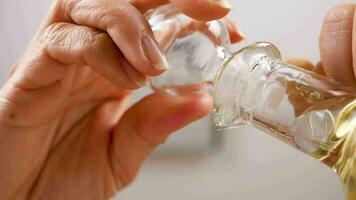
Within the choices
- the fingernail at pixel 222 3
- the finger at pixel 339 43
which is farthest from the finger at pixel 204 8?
the finger at pixel 339 43

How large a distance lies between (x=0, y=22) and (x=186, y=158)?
1.64ft

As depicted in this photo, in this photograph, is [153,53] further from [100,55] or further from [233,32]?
[233,32]

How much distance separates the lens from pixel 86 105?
0.81 m

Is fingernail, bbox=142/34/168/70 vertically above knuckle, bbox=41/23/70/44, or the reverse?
fingernail, bbox=142/34/168/70

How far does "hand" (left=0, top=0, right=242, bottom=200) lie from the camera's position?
1.87 ft

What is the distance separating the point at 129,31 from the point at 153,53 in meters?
0.03

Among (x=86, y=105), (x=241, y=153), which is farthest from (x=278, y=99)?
(x=241, y=153)

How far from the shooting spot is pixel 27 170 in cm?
78

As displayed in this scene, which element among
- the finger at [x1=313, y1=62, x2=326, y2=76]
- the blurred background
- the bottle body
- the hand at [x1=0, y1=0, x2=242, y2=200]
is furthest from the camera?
the blurred background

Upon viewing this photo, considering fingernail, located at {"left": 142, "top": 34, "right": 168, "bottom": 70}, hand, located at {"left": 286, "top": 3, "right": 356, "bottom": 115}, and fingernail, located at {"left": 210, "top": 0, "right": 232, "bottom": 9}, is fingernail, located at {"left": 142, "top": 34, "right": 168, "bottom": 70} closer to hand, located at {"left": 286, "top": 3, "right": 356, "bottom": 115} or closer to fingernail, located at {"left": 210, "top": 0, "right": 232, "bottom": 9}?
fingernail, located at {"left": 210, "top": 0, "right": 232, "bottom": 9}

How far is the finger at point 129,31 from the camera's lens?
54cm

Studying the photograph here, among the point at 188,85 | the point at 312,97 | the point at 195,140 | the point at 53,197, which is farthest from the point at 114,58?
the point at 195,140

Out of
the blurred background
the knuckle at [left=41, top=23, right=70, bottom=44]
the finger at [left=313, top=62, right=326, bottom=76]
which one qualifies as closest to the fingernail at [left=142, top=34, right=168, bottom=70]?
the knuckle at [left=41, top=23, right=70, bottom=44]

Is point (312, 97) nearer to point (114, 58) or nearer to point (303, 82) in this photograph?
point (303, 82)
